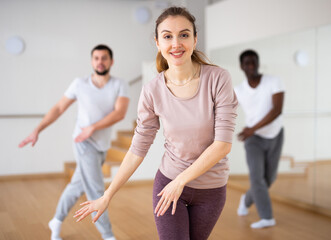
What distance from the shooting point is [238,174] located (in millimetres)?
5719

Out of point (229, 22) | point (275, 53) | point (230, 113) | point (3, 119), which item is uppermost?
point (229, 22)

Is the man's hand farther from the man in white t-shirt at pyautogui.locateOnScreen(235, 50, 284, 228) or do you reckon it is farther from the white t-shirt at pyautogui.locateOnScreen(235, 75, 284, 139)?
the white t-shirt at pyautogui.locateOnScreen(235, 75, 284, 139)

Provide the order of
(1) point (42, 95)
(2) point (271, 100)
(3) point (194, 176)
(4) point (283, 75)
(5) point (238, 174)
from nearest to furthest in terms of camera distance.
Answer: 1. (3) point (194, 176)
2. (2) point (271, 100)
3. (4) point (283, 75)
4. (5) point (238, 174)
5. (1) point (42, 95)

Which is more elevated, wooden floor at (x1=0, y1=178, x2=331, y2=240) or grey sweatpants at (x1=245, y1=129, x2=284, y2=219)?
grey sweatpants at (x1=245, y1=129, x2=284, y2=219)

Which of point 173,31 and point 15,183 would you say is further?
point 15,183

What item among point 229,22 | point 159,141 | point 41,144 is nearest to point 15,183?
point 41,144

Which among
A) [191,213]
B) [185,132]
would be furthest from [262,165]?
[185,132]

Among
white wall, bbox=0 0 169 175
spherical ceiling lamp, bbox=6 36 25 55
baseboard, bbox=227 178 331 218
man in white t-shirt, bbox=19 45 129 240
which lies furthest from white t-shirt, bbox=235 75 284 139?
spherical ceiling lamp, bbox=6 36 25 55

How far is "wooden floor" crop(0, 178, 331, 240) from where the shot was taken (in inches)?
142

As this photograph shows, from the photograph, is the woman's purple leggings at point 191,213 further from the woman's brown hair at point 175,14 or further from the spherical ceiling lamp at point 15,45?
the spherical ceiling lamp at point 15,45

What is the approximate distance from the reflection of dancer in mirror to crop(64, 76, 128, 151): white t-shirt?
1523 mm

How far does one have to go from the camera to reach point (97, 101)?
10.9 ft

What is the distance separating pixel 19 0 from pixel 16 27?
41 centimetres

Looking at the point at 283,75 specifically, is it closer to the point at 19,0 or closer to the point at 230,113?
the point at 230,113
